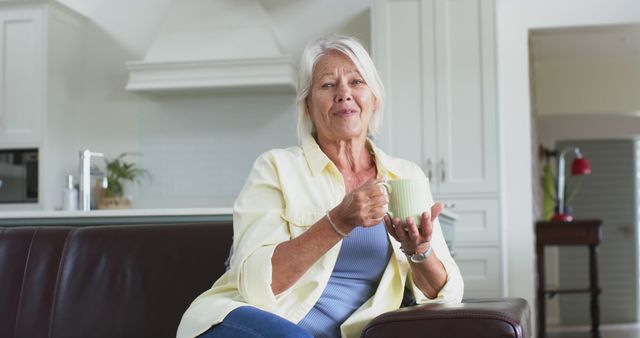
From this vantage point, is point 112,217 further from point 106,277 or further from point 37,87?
point 37,87

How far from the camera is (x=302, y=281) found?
185cm

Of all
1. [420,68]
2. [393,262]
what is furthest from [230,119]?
[393,262]

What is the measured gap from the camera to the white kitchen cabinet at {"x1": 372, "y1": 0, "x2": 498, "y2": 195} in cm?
535

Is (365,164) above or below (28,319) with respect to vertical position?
above

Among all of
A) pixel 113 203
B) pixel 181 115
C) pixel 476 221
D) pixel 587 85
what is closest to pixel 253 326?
pixel 476 221

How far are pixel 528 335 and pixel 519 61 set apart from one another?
425 centimetres

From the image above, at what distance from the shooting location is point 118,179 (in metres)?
6.18

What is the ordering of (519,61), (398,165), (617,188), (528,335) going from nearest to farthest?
1. (528,335)
2. (398,165)
3. (519,61)
4. (617,188)

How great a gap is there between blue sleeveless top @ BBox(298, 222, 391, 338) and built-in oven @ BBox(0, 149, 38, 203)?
4371mm

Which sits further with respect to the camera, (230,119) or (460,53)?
(230,119)

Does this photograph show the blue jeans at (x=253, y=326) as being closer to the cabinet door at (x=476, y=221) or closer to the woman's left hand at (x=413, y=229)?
the woman's left hand at (x=413, y=229)

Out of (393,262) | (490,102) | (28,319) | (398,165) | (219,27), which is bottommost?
(28,319)

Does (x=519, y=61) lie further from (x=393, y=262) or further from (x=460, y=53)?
(x=393, y=262)

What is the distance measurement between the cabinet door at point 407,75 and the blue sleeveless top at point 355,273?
350cm
